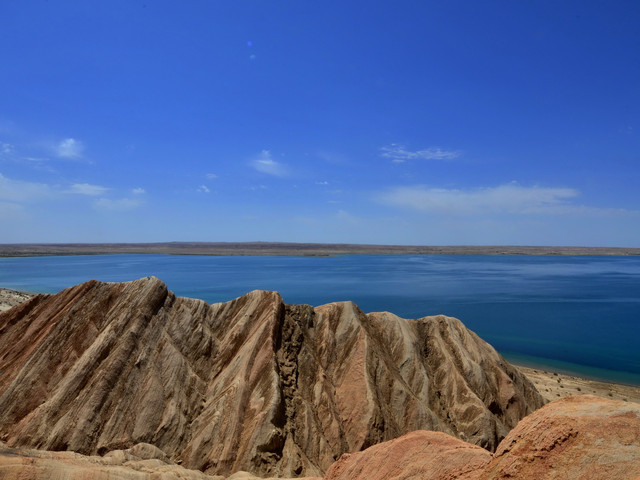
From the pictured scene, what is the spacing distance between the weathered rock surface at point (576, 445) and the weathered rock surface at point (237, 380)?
1090 centimetres

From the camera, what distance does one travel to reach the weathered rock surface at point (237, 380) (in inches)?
698

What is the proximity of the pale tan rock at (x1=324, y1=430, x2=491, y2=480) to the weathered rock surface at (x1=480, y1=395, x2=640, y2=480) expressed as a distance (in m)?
2.03

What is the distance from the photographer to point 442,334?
26.0 meters

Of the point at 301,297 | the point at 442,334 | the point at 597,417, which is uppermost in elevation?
the point at 597,417

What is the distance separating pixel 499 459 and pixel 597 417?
2548mm

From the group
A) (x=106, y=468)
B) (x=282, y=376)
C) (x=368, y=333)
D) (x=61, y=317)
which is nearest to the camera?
(x=106, y=468)

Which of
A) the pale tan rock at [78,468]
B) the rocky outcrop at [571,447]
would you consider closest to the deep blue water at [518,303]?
the rocky outcrop at [571,447]

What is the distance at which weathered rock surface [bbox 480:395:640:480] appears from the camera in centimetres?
808

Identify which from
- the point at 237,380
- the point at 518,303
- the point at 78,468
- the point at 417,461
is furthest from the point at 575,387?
the point at 518,303

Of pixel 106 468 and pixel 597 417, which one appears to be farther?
pixel 106 468

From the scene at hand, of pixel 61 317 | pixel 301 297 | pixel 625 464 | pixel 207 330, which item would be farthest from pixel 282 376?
pixel 301 297

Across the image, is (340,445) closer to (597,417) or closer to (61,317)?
(597,417)

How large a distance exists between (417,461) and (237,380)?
10411 mm

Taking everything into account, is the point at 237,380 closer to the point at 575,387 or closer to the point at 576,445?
the point at 576,445
